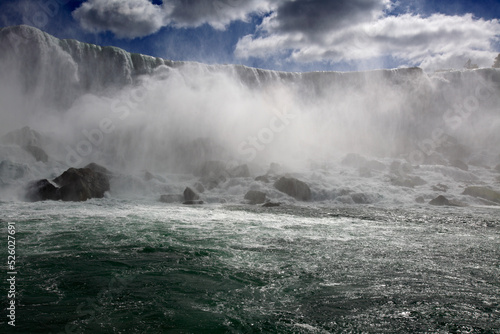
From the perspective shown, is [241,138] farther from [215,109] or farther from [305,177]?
[305,177]

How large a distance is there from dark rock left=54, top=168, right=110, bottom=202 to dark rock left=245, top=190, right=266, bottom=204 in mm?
7131

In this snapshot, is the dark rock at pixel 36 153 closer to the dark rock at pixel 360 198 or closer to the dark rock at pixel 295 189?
the dark rock at pixel 295 189

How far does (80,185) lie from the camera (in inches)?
580

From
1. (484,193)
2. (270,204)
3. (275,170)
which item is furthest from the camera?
(275,170)

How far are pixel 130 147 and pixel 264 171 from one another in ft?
33.1

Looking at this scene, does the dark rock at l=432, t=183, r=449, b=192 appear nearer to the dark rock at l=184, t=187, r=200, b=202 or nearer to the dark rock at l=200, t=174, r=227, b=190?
the dark rock at l=200, t=174, r=227, b=190

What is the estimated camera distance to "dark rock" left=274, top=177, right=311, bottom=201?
59.0 feet

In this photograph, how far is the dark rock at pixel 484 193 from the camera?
18359 mm

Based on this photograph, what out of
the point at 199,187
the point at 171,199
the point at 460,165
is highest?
the point at 460,165

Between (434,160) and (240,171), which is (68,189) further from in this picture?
(434,160)

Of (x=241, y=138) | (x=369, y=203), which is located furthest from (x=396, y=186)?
(x=241, y=138)

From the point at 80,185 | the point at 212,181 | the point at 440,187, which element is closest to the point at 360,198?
the point at 440,187

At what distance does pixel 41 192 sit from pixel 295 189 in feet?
39.9

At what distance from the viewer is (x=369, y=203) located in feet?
57.4
